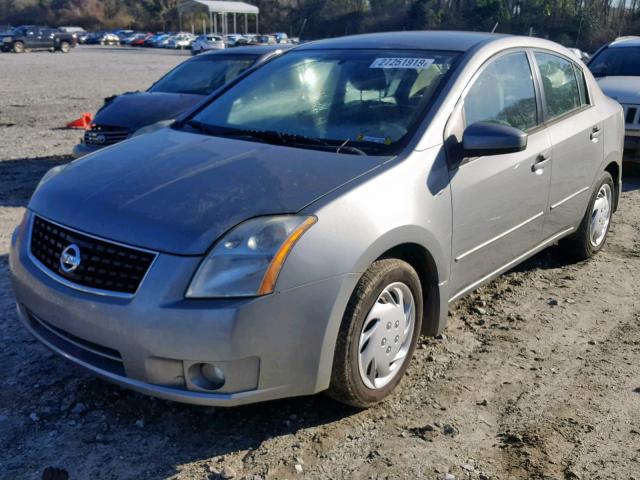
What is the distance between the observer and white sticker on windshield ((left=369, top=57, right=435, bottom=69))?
387cm

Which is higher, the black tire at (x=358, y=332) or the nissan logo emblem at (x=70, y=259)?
the nissan logo emblem at (x=70, y=259)

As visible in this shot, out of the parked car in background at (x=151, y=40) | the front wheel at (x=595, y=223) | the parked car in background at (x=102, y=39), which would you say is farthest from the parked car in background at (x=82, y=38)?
the front wheel at (x=595, y=223)

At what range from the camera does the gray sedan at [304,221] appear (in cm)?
269

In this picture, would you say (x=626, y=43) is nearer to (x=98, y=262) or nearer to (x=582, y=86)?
(x=582, y=86)

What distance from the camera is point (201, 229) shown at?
108 inches

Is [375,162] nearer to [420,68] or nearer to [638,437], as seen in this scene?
[420,68]

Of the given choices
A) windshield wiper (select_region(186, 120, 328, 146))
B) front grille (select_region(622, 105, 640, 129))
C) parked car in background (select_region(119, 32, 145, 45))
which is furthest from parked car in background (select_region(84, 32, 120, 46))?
windshield wiper (select_region(186, 120, 328, 146))

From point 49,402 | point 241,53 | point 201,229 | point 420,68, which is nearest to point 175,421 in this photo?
point 49,402

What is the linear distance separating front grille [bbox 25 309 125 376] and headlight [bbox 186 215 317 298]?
0.51m

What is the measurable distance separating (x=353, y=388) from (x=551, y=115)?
2538mm

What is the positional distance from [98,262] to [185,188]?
511 millimetres

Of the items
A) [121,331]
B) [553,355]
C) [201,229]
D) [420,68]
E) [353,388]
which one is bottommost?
[553,355]

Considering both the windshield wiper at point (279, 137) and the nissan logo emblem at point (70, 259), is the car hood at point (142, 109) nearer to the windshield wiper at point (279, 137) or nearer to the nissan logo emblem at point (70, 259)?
the windshield wiper at point (279, 137)

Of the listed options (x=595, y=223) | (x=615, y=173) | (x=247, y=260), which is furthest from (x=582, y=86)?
(x=247, y=260)
